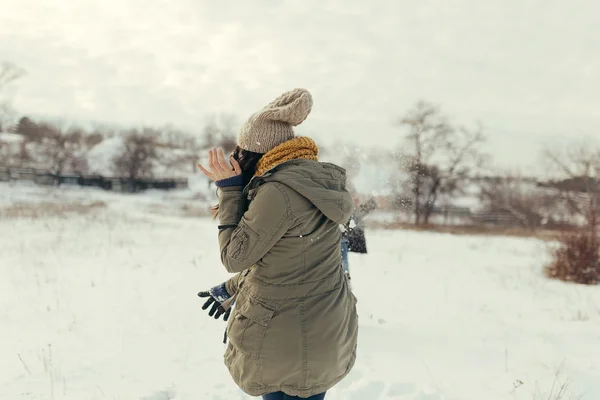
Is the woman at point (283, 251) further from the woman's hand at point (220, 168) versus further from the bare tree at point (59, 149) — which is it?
the bare tree at point (59, 149)

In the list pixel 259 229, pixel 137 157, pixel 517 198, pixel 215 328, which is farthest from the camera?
pixel 137 157

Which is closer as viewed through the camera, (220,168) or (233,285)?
(220,168)

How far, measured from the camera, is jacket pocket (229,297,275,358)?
156cm

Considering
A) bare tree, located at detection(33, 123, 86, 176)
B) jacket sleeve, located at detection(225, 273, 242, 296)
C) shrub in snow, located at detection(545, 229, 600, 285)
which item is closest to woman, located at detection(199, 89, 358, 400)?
jacket sleeve, located at detection(225, 273, 242, 296)

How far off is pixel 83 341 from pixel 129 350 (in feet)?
1.84

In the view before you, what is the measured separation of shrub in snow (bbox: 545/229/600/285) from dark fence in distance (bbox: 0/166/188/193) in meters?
30.5

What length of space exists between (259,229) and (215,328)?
352 cm

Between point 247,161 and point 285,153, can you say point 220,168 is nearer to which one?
point 247,161

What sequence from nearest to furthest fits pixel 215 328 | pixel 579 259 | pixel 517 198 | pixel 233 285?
1. pixel 233 285
2. pixel 215 328
3. pixel 579 259
4. pixel 517 198

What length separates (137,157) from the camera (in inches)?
1391

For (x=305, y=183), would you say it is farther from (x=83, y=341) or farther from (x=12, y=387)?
(x=83, y=341)

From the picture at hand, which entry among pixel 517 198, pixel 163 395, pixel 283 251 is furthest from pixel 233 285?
pixel 517 198

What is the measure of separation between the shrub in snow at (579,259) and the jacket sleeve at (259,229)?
8649 mm

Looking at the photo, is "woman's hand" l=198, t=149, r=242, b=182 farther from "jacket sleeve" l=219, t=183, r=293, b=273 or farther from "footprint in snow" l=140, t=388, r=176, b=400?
"footprint in snow" l=140, t=388, r=176, b=400
